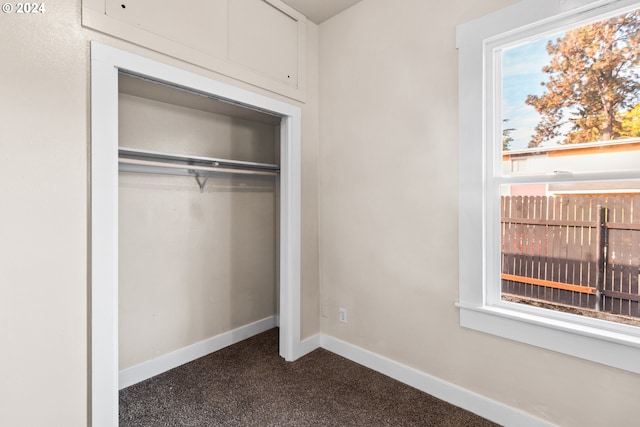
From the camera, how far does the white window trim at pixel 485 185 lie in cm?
161

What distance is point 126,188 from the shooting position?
7.01 feet

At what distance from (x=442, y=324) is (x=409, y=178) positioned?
97 centimetres

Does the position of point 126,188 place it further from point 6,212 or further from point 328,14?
point 328,14

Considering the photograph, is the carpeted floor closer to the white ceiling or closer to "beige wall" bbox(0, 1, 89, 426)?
"beige wall" bbox(0, 1, 89, 426)

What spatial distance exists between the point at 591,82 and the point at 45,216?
268 cm

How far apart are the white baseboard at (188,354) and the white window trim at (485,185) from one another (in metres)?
1.87

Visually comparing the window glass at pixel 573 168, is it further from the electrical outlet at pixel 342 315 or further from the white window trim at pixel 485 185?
the electrical outlet at pixel 342 315

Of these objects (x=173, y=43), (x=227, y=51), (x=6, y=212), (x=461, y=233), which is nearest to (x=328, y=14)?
(x=227, y=51)

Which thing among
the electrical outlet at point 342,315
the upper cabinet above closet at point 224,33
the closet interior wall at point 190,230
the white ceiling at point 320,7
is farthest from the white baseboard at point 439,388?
the white ceiling at point 320,7

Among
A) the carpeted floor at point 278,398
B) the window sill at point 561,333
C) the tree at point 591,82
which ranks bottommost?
the carpeted floor at point 278,398

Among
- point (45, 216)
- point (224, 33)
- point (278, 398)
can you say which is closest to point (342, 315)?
point (278, 398)

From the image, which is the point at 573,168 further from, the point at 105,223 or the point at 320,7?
the point at 105,223

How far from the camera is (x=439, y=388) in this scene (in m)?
1.97

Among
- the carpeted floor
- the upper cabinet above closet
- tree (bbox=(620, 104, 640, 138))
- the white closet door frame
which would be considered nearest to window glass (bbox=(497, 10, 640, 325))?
tree (bbox=(620, 104, 640, 138))
